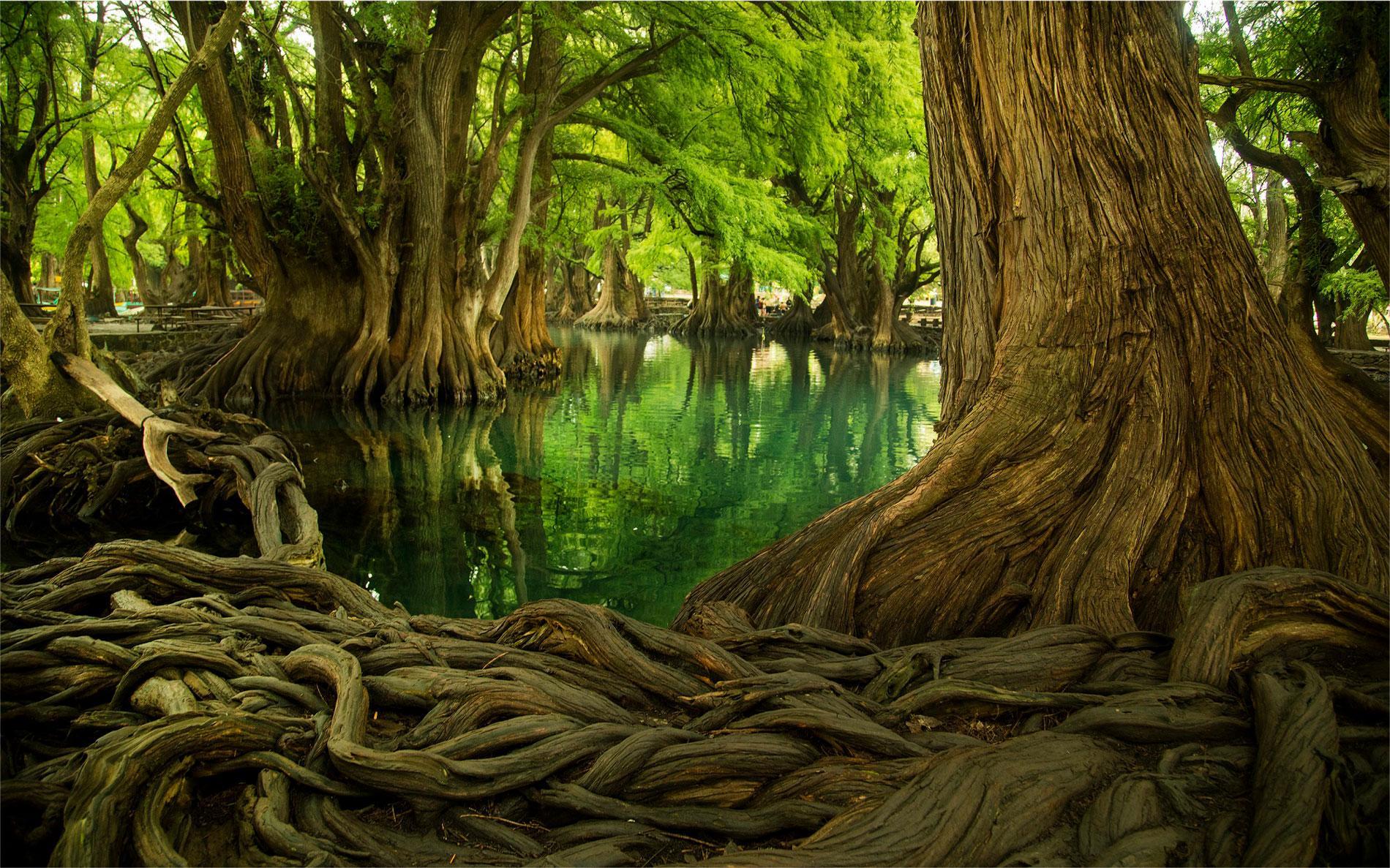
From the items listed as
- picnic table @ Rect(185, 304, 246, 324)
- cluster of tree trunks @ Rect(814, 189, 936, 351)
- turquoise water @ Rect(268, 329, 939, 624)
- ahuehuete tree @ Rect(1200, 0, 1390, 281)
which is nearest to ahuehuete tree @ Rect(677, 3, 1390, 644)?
turquoise water @ Rect(268, 329, 939, 624)

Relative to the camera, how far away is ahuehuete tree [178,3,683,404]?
45.1 ft

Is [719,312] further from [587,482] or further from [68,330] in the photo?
[68,330]

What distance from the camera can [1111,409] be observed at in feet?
11.9

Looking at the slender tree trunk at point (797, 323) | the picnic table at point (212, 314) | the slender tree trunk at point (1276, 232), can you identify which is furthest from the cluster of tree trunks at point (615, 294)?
the slender tree trunk at point (1276, 232)

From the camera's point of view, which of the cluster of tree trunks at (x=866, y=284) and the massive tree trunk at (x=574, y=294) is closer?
the cluster of tree trunks at (x=866, y=284)

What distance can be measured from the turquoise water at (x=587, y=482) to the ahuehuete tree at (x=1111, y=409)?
7.96 ft

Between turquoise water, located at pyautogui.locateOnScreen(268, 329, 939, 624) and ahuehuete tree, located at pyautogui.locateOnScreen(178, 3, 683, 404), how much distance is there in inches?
58.5

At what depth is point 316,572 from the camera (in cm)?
400

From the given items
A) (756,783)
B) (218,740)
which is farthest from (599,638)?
(218,740)

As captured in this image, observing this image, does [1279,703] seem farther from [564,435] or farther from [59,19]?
[59,19]

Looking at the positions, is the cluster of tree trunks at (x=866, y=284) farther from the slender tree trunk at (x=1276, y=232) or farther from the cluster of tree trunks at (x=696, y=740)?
the cluster of tree trunks at (x=696, y=740)

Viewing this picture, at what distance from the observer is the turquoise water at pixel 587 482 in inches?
256

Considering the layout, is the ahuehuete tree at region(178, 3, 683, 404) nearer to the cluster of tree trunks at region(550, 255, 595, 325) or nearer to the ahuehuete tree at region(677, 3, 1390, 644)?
the ahuehuete tree at region(677, 3, 1390, 644)

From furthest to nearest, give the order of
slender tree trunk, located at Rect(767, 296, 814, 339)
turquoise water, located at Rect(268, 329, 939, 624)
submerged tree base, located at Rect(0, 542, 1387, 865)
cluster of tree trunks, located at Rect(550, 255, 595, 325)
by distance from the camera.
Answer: cluster of tree trunks, located at Rect(550, 255, 595, 325) → slender tree trunk, located at Rect(767, 296, 814, 339) → turquoise water, located at Rect(268, 329, 939, 624) → submerged tree base, located at Rect(0, 542, 1387, 865)
